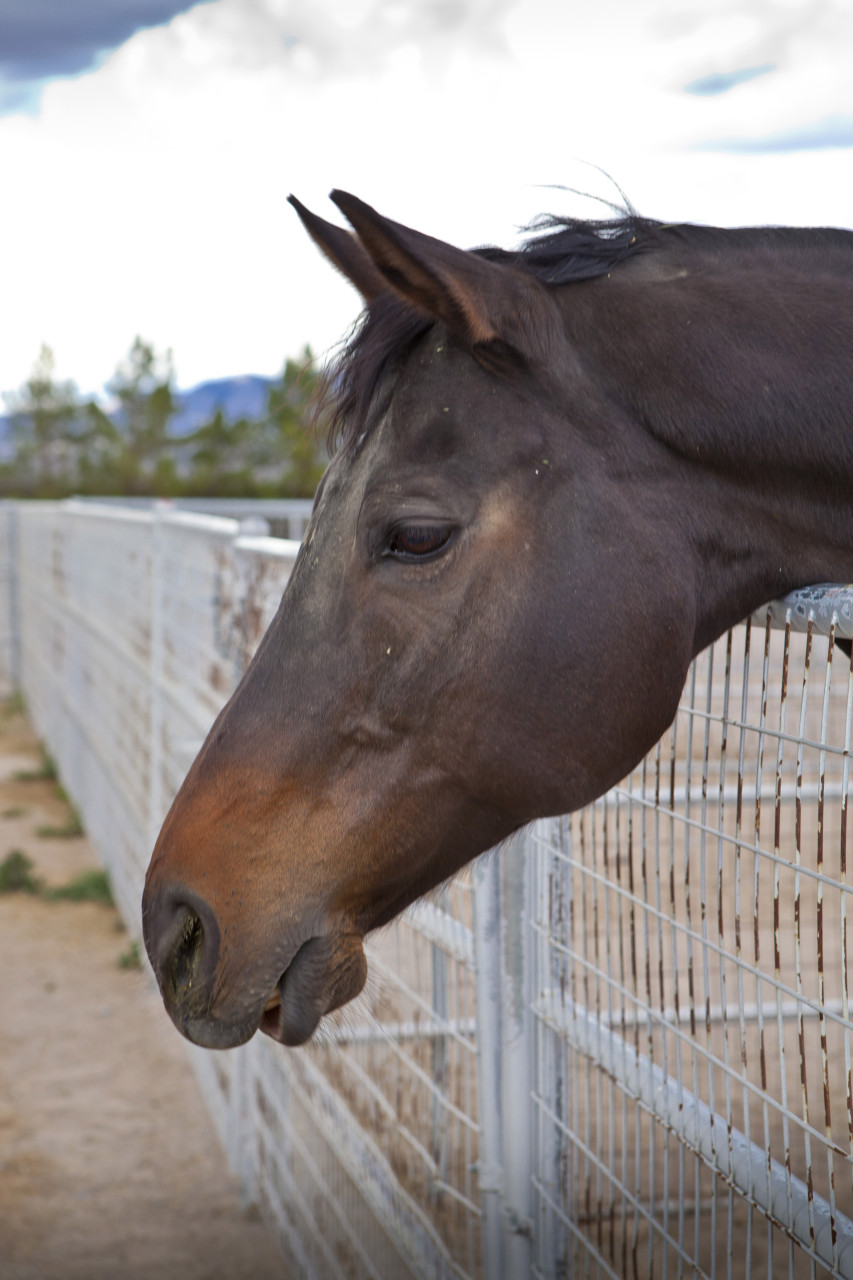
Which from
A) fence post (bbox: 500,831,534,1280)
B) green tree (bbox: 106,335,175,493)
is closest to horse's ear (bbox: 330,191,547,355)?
fence post (bbox: 500,831,534,1280)

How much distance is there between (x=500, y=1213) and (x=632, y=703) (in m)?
Answer: 1.21

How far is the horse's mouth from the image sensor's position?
63.7 inches

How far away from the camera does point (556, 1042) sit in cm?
215

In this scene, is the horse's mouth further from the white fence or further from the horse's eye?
the horse's eye

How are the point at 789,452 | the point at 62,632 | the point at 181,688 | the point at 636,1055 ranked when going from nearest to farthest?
the point at 789,452, the point at 636,1055, the point at 181,688, the point at 62,632

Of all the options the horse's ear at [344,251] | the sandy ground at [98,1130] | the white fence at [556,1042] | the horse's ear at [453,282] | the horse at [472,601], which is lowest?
the sandy ground at [98,1130]

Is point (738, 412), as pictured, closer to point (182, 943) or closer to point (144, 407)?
point (182, 943)

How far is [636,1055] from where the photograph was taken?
1.86 meters

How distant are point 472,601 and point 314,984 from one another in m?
0.60

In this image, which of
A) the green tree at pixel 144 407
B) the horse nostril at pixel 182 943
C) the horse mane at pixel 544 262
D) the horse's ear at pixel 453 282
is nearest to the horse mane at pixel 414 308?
the horse mane at pixel 544 262

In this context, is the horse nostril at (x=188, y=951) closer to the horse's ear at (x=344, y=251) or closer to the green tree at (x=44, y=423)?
the horse's ear at (x=344, y=251)

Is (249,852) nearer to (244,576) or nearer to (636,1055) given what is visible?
(636,1055)

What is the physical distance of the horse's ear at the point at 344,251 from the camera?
5.16 feet

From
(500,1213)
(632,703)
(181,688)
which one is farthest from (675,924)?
(181,688)
